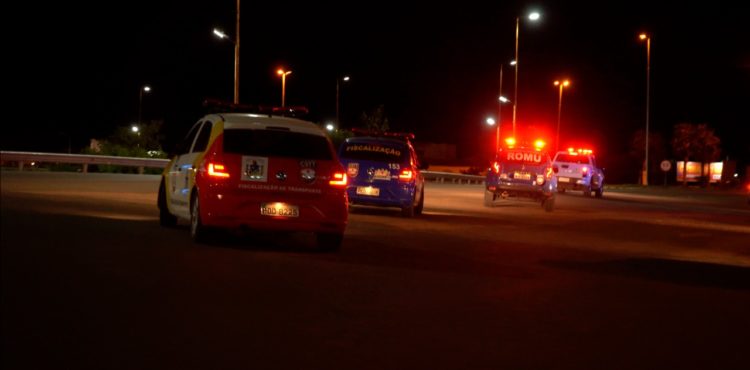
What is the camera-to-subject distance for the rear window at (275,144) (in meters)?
13.2

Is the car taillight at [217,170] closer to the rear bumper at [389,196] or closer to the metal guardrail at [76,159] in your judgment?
the rear bumper at [389,196]

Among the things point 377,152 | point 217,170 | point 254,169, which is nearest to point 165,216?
point 217,170

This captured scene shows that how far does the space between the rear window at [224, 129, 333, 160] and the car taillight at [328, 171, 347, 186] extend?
28cm

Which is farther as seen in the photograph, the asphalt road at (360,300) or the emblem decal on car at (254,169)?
the emblem decal on car at (254,169)

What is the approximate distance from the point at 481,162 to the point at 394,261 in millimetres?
70939

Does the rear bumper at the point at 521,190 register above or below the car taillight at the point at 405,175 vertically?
below

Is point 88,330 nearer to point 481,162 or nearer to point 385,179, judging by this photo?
point 385,179

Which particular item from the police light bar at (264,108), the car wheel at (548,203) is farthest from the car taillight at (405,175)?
the car wheel at (548,203)

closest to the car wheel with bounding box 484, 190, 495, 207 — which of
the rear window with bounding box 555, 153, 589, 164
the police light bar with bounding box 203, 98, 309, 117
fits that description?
the police light bar with bounding box 203, 98, 309, 117

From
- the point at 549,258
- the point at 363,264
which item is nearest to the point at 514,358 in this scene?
the point at 363,264

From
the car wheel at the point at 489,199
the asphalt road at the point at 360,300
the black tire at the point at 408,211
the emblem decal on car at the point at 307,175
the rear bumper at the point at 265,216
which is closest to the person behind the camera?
the asphalt road at the point at 360,300

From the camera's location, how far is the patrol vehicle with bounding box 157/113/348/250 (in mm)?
12867

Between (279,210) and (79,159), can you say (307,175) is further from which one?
(79,159)

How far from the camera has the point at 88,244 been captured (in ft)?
41.8
